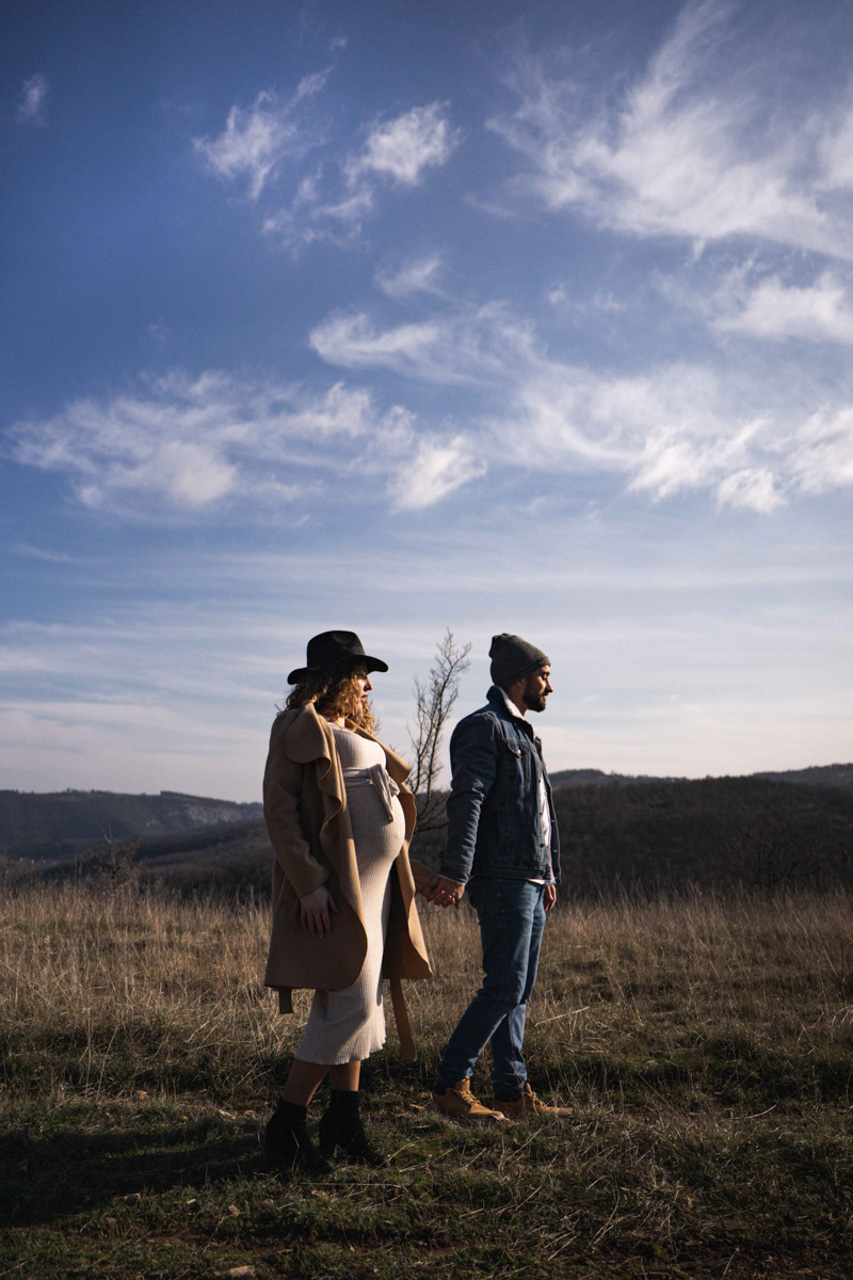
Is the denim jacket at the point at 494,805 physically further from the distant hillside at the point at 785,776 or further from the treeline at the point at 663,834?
the distant hillside at the point at 785,776

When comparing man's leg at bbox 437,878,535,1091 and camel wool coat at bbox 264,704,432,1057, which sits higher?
camel wool coat at bbox 264,704,432,1057

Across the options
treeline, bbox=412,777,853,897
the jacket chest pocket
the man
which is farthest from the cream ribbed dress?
treeline, bbox=412,777,853,897

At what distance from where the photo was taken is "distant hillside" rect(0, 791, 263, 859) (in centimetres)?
12681

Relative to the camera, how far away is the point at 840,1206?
2836 millimetres

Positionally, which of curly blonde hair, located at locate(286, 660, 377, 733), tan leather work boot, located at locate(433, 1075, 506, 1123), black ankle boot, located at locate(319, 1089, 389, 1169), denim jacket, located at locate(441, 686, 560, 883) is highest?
curly blonde hair, located at locate(286, 660, 377, 733)

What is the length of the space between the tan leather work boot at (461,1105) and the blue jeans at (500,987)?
0.13ft

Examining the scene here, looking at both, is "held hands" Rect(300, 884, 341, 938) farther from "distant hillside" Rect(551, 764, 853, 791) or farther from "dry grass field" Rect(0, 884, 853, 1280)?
"distant hillside" Rect(551, 764, 853, 791)

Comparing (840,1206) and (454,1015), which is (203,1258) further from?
(454,1015)

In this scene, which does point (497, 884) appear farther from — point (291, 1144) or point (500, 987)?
point (291, 1144)

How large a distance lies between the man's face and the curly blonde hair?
1.06m

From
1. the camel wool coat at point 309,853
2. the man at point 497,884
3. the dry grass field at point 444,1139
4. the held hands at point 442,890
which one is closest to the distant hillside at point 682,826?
the dry grass field at point 444,1139

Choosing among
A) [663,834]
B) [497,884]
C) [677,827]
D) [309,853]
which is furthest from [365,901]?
[677,827]

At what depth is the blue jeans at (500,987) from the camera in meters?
3.70

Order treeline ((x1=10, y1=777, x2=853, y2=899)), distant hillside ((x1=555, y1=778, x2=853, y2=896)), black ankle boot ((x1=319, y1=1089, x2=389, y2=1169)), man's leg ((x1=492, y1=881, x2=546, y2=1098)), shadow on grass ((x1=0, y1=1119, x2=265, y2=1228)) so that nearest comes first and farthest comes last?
shadow on grass ((x1=0, y1=1119, x2=265, y2=1228)) < black ankle boot ((x1=319, y1=1089, x2=389, y2=1169)) < man's leg ((x1=492, y1=881, x2=546, y2=1098)) < treeline ((x1=10, y1=777, x2=853, y2=899)) < distant hillside ((x1=555, y1=778, x2=853, y2=896))
